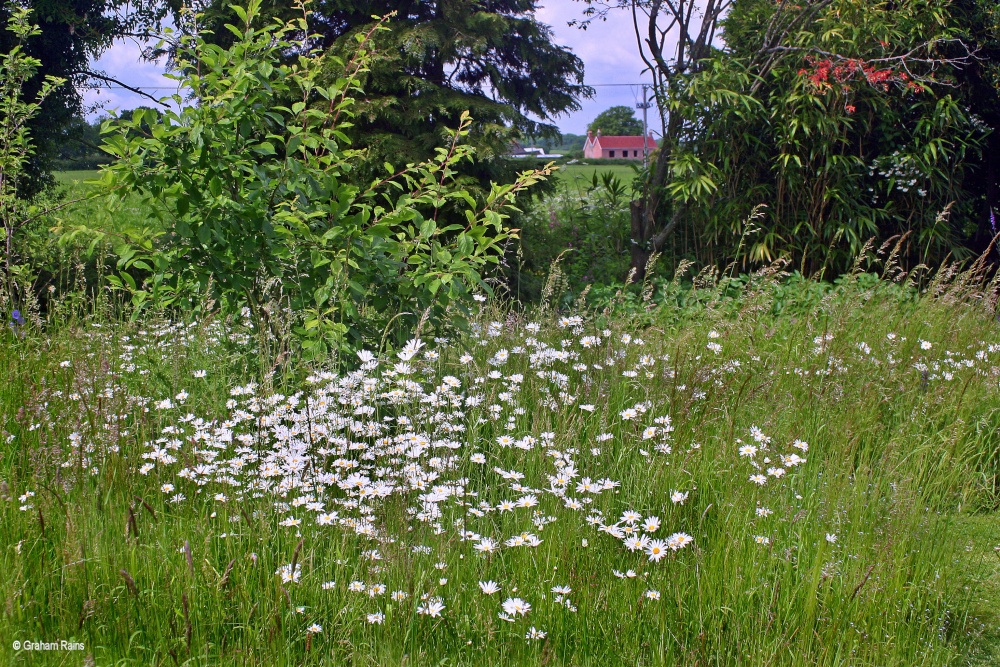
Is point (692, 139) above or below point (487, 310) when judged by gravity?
above

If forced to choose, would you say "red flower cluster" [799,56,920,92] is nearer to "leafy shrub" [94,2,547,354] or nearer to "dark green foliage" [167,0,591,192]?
"dark green foliage" [167,0,591,192]

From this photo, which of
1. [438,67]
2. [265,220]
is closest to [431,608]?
[265,220]

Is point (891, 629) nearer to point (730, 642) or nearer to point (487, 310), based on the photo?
point (730, 642)

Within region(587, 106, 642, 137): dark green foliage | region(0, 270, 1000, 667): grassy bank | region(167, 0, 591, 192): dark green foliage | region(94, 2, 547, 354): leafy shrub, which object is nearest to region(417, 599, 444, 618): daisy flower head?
region(0, 270, 1000, 667): grassy bank

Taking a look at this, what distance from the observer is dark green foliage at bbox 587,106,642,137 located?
9762 mm

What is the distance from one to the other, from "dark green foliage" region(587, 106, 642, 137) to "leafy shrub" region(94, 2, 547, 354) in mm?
6363

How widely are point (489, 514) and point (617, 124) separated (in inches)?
425

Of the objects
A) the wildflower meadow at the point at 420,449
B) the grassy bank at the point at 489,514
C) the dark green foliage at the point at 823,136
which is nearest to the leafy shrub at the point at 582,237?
the dark green foliage at the point at 823,136

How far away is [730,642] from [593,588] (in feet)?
1.30

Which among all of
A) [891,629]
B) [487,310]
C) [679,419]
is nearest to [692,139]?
[487,310]

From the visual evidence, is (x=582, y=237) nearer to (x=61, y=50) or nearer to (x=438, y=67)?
(x=438, y=67)

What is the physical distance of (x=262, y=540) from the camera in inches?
83.0

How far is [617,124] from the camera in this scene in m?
12.4

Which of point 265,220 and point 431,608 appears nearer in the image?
point 431,608
